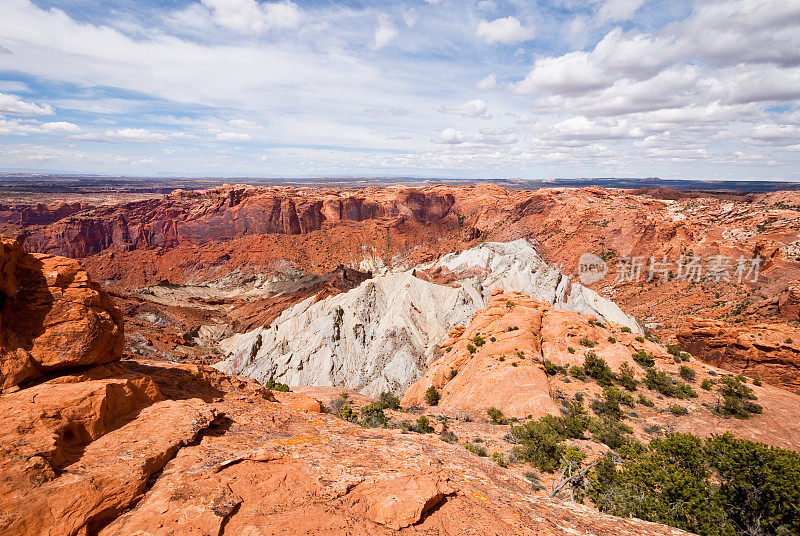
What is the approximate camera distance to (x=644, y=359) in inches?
979

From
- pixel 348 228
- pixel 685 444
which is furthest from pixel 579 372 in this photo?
pixel 348 228

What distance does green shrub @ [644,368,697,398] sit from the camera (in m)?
22.0

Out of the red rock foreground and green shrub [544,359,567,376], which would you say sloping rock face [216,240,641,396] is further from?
the red rock foreground

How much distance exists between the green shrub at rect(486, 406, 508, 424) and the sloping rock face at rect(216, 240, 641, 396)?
52.8ft

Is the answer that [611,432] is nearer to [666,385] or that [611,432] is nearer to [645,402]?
[645,402]

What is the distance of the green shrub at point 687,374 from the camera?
23844 millimetres

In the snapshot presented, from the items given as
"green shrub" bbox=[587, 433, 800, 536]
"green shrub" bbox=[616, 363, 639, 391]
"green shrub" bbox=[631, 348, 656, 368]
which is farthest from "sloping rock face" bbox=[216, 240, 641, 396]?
"green shrub" bbox=[587, 433, 800, 536]

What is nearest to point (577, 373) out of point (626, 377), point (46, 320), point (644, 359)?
point (626, 377)

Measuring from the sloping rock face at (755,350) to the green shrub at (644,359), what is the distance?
11541mm

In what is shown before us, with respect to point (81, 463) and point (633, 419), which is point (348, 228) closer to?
point (633, 419)

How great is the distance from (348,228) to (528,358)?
263 ft

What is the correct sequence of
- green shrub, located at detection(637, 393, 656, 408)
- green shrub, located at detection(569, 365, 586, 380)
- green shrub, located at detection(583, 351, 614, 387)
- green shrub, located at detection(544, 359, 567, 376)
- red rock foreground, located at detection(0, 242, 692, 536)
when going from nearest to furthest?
1. red rock foreground, located at detection(0, 242, 692, 536)
2. green shrub, located at detection(637, 393, 656, 408)
3. green shrub, located at detection(583, 351, 614, 387)
4. green shrub, located at detection(569, 365, 586, 380)
5. green shrub, located at detection(544, 359, 567, 376)

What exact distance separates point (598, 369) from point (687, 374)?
5.96m

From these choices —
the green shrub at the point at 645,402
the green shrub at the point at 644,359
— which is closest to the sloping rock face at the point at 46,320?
the green shrub at the point at 645,402
